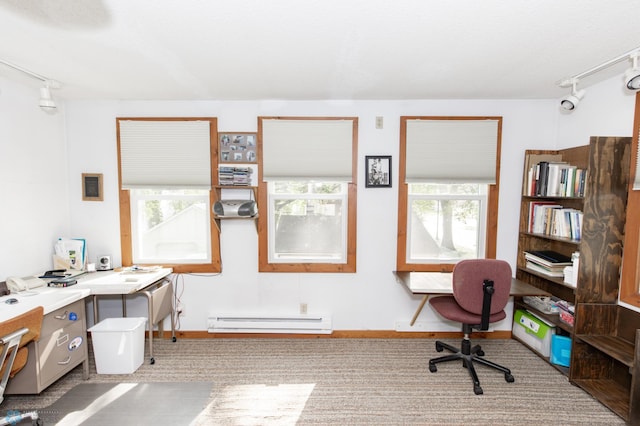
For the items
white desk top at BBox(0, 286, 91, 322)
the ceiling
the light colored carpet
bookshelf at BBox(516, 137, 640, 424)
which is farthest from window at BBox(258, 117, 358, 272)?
bookshelf at BBox(516, 137, 640, 424)

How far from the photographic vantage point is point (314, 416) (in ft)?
7.11

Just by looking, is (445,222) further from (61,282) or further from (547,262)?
(61,282)

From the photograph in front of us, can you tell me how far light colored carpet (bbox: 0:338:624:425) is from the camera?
85.5 inches

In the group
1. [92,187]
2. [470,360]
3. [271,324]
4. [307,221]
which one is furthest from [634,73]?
[92,187]

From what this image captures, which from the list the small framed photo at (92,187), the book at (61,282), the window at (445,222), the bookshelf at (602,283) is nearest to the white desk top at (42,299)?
the book at (61,282)

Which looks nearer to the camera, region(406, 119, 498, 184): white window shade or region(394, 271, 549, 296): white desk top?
region(394, 271, 549, 296): white desk top

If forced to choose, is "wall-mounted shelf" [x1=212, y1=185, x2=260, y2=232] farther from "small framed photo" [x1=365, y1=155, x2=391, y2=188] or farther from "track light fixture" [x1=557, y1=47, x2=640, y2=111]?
"track light fixture" [x1=557, y1=47, x2=640, y2=111]

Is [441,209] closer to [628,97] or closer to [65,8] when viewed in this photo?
[628,97]

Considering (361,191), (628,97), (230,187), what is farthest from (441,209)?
(230,187)

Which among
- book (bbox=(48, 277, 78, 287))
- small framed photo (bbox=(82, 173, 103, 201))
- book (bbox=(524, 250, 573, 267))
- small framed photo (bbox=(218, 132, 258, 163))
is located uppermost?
small framed photo (bbox=(218, 132, 258, 163))

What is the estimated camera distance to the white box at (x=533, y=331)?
2857 millimetres

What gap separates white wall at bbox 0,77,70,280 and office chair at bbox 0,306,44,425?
108cm

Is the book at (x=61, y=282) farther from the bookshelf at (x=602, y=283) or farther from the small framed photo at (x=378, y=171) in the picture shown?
the bookshelf at (x=602, y=283)

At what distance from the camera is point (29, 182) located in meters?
2.84
